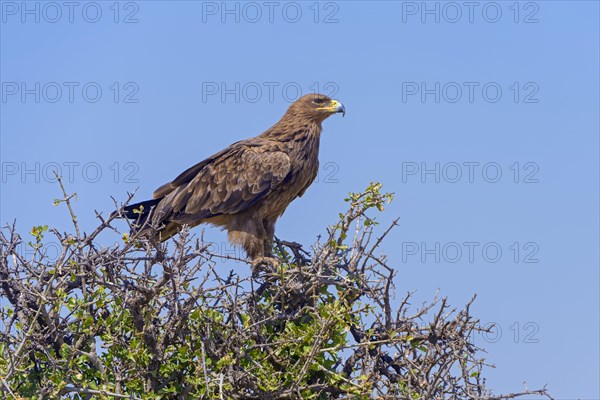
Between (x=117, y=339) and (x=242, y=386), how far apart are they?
773mm

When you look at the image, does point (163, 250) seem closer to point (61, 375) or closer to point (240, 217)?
point (61, 375)

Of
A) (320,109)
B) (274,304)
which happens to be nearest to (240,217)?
(320,109)

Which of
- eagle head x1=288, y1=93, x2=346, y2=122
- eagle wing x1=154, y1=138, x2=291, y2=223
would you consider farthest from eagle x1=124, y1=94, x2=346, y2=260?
eagle head x1=288, y1=93, x2=346, y2=122

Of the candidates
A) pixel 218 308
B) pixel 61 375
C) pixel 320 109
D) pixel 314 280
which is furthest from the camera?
pixel 320 109

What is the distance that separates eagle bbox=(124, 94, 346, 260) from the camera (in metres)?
7.86

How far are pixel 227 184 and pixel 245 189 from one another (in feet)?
0.63

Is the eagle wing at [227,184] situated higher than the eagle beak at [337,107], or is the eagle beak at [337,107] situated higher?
the eagle beak at [337,107]

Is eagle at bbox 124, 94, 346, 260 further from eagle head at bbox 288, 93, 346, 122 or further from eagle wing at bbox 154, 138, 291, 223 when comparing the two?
eagle head at bbox 288, 93, 346, 122

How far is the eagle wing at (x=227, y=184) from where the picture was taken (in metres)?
7.88

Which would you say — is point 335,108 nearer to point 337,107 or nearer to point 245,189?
point 337,107

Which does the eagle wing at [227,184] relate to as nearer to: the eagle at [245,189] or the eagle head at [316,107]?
the eagle at [245,189]

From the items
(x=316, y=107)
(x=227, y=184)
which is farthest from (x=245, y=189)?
(x=316, y=107)

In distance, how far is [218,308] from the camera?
542 cm

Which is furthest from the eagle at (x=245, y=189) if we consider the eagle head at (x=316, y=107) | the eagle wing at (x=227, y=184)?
the eagle head at (x=316, y=107)
